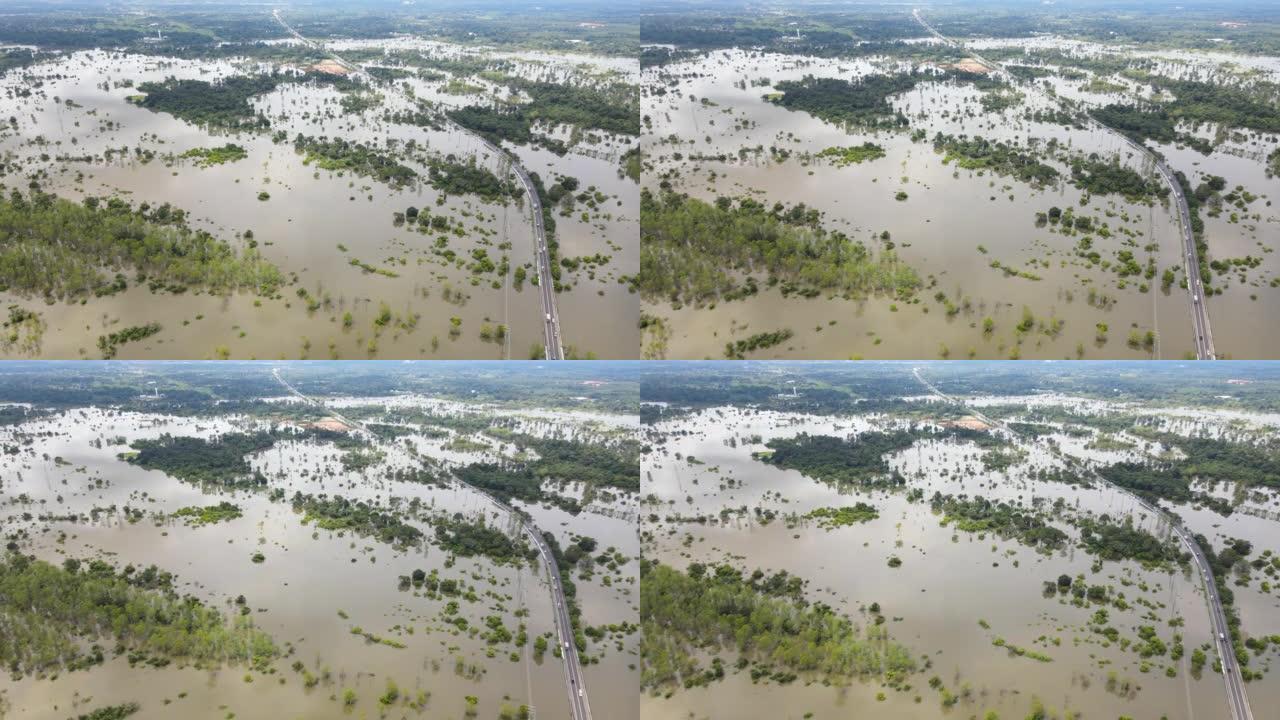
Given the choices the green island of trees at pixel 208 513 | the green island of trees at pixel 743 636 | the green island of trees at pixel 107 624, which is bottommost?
the green island of trees at pixel 107 624

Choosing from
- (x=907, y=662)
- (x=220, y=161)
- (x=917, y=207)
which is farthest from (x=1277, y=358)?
(x=220, y=161)

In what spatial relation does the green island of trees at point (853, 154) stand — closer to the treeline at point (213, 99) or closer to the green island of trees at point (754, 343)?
the green island of trees at point (754, 343)

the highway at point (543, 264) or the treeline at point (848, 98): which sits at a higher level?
the treeline at point (848, 98)

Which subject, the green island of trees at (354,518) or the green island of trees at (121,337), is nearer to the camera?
the green island of trees at (121,337)

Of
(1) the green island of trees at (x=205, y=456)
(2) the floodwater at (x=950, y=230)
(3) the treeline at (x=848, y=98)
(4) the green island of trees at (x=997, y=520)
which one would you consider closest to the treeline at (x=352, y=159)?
(2) the floodwater at (x=950, y=230)

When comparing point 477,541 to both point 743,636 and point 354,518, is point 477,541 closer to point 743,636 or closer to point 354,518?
point 354,518

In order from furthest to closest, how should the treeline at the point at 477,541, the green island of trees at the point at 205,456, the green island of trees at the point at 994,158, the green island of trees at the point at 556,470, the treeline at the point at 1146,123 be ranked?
the green island of trees at the point at 205,456, the treeline at the point at 1146,123, the green island of trees at the point at 556,470, the treeline at the point at 477,541, the green island of trees at the point at 994,158

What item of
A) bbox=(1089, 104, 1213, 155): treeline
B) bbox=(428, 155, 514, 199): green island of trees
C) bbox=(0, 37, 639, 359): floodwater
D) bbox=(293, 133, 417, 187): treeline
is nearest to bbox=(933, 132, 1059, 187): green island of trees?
bbox=(1089, 104, 1213, 155): treeline

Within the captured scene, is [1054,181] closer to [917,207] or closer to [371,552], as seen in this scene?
[917,207]
